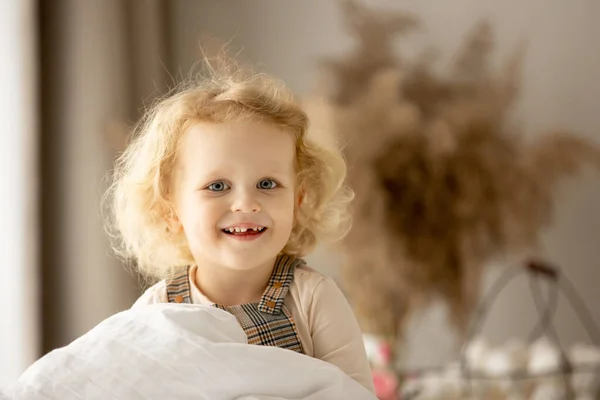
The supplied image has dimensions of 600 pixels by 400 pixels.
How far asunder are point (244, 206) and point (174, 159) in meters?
0.14

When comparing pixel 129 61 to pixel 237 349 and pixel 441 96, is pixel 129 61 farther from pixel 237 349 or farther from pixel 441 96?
pixel 237 349

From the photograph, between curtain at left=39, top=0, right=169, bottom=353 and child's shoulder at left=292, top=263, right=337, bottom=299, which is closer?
child's shoulder at left=292, top=263, right=337, bottom=299

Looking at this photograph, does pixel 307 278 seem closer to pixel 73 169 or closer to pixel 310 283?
pixel 310 283

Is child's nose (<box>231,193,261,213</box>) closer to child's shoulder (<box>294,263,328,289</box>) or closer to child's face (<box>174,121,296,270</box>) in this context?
child's face (<box>174,121,296,270</box>)

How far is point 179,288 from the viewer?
1.05 m

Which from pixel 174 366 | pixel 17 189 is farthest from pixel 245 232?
pixel 17 189

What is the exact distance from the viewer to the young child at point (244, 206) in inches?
37.6

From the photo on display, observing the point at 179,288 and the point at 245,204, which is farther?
the point at 179,288

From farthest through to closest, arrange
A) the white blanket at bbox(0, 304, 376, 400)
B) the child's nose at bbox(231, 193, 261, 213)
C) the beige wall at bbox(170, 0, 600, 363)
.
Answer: the beige wall at bbox(170, 0, 600, 363) → the child's nose at bbox(231, 193, 261, 213) → the white blanket at bbox(0, 304, 376, 400)

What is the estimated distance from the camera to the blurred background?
2074mm

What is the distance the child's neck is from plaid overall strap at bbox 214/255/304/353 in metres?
0.02

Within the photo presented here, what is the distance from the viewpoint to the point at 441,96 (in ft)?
8.23

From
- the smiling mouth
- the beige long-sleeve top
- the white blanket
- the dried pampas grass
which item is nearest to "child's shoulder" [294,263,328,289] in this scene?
the beige long-sleeve top

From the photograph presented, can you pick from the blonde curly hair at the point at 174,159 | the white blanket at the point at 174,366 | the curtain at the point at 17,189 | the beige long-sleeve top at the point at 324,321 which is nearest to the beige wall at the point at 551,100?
the curtain at the point at 17,189
